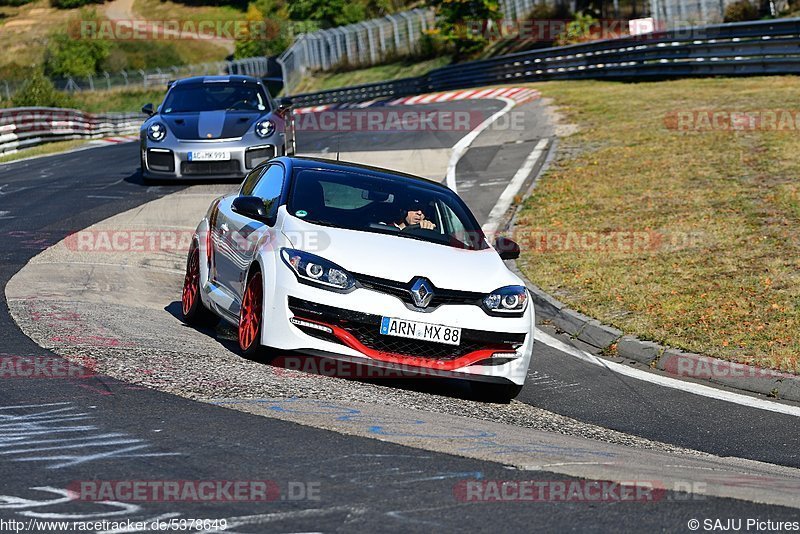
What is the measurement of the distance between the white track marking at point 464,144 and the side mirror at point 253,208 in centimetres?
934

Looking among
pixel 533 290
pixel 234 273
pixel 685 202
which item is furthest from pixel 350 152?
pixel 234 273

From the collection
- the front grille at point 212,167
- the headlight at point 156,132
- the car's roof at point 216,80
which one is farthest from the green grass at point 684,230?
the headlight at point 156,132

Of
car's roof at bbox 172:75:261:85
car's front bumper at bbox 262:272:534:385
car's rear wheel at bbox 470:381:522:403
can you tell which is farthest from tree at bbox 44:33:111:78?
car's front bumper at bbox 262:272:534:385

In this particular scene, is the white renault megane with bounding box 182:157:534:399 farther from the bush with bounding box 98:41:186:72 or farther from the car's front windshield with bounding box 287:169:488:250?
the bush with bounding box 98:41:186:72

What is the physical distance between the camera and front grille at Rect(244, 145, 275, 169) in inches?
687

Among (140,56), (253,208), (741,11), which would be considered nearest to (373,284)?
(253,208)

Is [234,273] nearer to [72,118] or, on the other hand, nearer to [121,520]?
[121,520]

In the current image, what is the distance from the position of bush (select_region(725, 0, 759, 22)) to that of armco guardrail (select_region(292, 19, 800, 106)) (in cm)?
734

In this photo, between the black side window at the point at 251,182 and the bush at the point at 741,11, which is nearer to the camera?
the black side window at the point at 251,182

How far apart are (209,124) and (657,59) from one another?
16.6 meters

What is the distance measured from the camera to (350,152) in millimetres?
23016

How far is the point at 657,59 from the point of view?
3070 cm

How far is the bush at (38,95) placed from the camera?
163 ft

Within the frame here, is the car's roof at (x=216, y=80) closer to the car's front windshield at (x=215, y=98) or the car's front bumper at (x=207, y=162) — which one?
the car's front windshield at (x=215, y=98)
